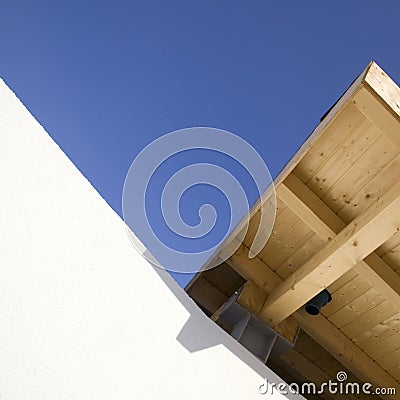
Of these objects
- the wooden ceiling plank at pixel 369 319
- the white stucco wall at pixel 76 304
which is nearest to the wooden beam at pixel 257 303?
the wooden ceiling plank at pixel 369 319

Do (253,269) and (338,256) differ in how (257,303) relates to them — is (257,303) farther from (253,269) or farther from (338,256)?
(338,256)

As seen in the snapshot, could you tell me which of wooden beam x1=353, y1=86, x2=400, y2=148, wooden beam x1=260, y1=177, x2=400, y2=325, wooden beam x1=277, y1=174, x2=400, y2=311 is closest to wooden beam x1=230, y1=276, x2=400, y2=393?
wooden beam x1=260, y1=177, x2=400, y2=325

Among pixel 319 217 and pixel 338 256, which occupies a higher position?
pixel 319 217

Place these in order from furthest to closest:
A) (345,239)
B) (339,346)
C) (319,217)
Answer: (339,346) < (319,217) < (345,239)

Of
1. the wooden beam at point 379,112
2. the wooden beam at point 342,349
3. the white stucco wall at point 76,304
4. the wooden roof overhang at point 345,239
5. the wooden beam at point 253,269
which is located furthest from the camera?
the wooden beam at point 342,349

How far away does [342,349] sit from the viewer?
A: 8.54 feet

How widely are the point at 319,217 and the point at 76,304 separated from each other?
1253mm

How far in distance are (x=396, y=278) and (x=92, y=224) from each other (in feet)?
5.22

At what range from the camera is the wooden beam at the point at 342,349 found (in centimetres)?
255

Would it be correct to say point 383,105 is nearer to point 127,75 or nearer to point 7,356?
point 7,356

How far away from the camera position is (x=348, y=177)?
6.59ft

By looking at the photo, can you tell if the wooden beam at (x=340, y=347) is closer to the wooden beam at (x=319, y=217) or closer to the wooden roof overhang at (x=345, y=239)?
the wooden roof overhang at (x=345, y=239)

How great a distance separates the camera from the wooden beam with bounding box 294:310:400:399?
2.55 metres

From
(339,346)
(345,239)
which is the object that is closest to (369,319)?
(339,346)
